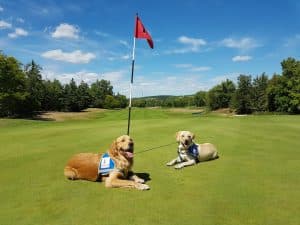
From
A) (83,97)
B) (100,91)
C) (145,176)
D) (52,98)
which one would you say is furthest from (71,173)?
(100,91)

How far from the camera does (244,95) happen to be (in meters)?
96.6

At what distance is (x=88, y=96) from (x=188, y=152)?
341 feet

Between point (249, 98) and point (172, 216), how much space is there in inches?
3694

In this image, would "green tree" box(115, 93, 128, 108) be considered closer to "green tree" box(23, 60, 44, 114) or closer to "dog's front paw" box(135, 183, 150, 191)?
"green tree" box(23, 60, 44, 114)

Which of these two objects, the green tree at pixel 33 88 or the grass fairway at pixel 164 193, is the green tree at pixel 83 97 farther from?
the grass fairway at pixel 164 193

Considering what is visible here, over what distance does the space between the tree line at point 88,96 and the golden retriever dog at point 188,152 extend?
50856 mm

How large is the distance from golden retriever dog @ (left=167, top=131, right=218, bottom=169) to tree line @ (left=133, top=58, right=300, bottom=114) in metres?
67.7

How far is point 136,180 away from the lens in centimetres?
794

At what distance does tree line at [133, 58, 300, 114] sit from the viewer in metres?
75.0

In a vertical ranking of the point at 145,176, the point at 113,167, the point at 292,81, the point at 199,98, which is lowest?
the point at 145,176

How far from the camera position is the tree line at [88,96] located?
5756 centimetres

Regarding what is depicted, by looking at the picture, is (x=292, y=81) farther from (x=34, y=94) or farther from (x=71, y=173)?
(x=71, y=173)

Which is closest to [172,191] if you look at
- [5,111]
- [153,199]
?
[153,199]

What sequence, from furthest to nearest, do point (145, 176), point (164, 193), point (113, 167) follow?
point (145, 176), point (113, 167), point (164, 193)
